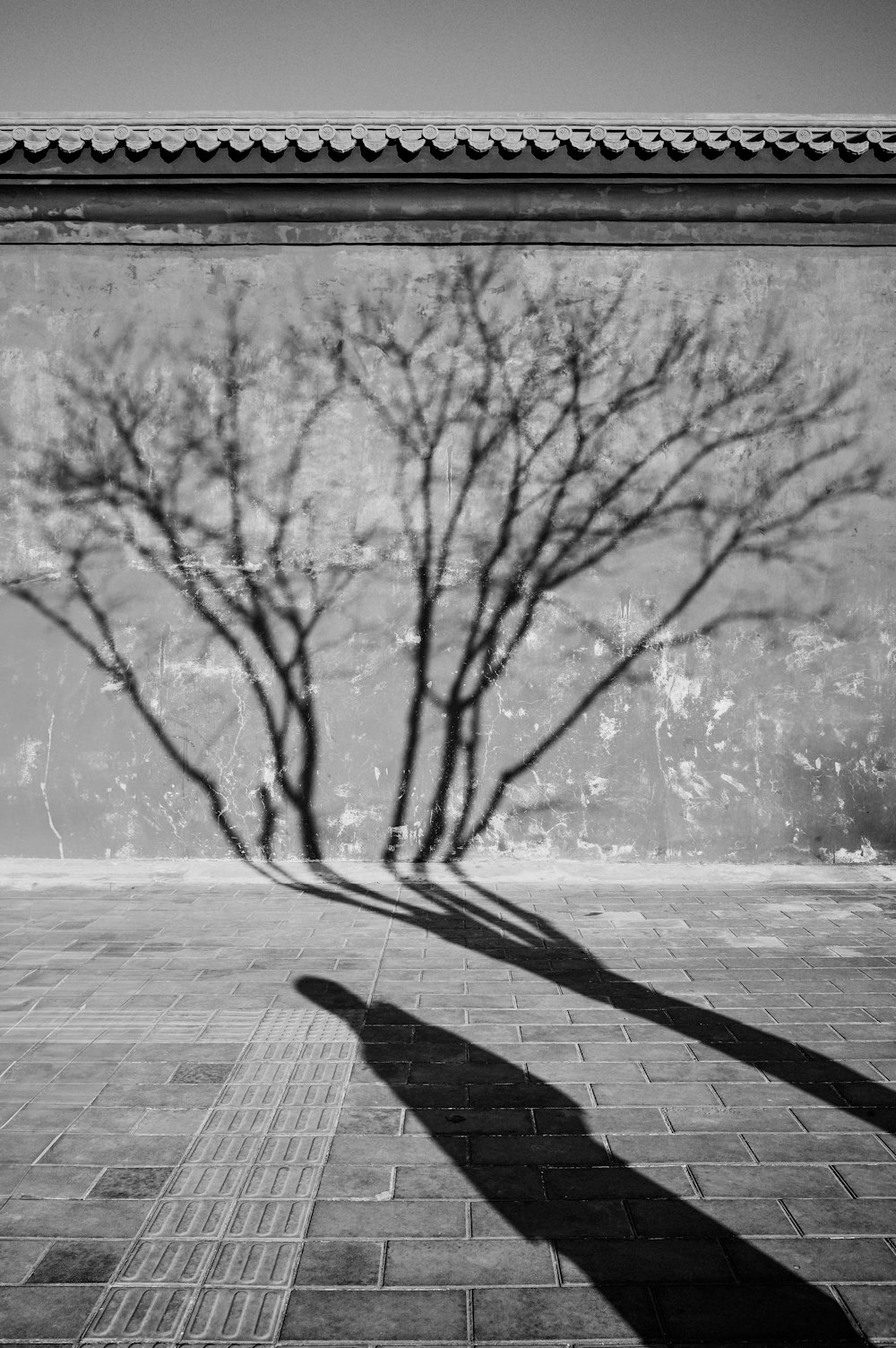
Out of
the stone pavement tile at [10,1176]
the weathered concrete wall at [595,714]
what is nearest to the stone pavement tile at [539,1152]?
the stone pavement tile at [10,1176]

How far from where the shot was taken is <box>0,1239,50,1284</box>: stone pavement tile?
8.12 ft

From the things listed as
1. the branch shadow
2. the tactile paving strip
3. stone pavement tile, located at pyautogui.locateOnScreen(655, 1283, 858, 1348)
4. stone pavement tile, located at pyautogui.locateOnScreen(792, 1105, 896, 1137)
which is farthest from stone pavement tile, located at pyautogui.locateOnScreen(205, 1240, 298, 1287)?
the branch shadow

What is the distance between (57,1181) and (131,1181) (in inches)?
8.4

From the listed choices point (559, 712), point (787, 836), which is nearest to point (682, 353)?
point (559, 712)

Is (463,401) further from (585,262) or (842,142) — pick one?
(842,142)

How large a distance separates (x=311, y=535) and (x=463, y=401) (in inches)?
55.4

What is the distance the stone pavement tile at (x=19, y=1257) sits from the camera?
2.47 m

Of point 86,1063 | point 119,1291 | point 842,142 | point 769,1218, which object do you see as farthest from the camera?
point 842,142

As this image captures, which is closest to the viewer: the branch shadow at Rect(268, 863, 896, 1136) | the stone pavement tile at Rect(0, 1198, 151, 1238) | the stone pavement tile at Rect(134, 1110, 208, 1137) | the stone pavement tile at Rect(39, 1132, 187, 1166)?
the stone pavement tile at Rect(0, 1198, 151, 1238)

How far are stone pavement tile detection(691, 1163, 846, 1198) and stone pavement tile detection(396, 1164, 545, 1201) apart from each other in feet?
1.62

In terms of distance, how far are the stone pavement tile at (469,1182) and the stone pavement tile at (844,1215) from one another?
719 millimetres

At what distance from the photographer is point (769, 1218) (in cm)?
274

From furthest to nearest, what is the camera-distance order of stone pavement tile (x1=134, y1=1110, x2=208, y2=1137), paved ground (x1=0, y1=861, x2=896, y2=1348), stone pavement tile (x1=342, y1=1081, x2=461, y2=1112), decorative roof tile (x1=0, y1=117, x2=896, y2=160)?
decorative roof tile (x1=0, y1=117, x2=896, y2=160), stone pavement tile (x1=342, y1=1081, x2=461, y2=1112), stone pavement tile (x1=134, y1=1110, x2=208, y2=1137), paved ground (x1=0, y1=861, x2=896, y2=1348)

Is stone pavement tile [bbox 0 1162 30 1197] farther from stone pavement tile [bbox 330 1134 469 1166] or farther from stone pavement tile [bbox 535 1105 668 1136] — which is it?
stone pavement tile [bbox 535 1105 668 1136]
